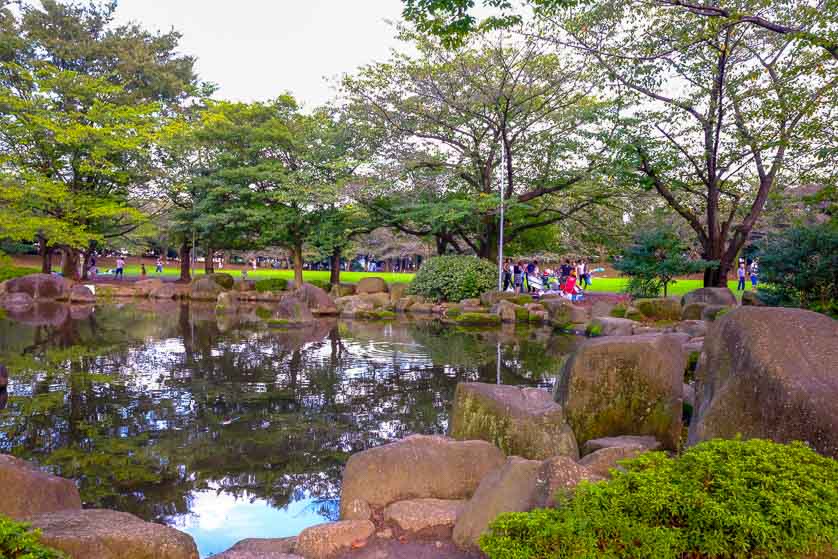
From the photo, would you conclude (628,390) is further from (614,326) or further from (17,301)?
(17,301)

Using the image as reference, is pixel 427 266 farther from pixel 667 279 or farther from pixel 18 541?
pixel 18 541

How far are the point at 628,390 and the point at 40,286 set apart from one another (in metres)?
26.4

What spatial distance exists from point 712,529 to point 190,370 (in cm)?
972

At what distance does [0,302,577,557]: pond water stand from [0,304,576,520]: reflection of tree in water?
23mm

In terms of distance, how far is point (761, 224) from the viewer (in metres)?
25.7

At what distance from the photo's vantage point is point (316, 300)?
21.7 meters

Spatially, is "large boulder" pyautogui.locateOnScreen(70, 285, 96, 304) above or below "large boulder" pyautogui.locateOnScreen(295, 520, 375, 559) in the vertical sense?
above

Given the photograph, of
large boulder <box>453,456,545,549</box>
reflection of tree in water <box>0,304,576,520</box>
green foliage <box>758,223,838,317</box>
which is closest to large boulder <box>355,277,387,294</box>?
reflection of tree in water <box>0,304,576,520</box>

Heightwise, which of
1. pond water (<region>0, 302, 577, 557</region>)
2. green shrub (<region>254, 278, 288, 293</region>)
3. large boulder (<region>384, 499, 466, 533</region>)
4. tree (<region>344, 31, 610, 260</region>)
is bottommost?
pond water (<region>0, 302, 577, 557</region>)

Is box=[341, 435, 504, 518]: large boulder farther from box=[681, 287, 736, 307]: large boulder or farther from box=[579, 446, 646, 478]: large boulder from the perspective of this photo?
box=[681, 287, 736, 307]: large boulder

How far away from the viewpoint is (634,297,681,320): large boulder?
16.1 metres

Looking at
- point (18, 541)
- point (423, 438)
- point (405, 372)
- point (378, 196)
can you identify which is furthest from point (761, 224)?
point (18, 541)

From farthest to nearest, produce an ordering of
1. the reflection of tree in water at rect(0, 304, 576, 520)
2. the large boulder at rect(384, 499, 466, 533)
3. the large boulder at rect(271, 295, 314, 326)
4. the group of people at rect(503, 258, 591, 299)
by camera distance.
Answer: the group of people at rect(503, 258, 591, 299), the large boulder at rect(271, 295, 314, 326), the reflection of tree in water at rect(0, 304, 576, 520), the large boulder at rect(384, 499, 466, 533)

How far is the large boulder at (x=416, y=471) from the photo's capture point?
4.76 m
